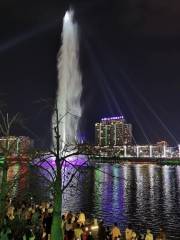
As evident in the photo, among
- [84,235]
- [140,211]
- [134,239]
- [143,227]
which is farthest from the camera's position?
[140,211]

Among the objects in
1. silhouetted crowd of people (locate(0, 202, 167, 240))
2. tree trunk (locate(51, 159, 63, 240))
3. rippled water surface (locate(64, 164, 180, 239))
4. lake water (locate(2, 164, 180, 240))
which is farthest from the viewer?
rippled water surface (locate(64, 164, 180, 239))

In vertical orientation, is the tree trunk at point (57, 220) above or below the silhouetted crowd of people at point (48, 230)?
above

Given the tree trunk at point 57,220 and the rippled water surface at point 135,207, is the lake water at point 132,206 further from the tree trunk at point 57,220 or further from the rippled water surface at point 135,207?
the tree trunk at point 57,220

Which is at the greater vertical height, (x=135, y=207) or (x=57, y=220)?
(x=57, y=220)

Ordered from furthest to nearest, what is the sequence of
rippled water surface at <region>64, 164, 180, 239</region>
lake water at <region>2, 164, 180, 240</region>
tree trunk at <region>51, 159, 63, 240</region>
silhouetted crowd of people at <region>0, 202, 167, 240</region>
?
rippled water surface at <region>64, 164, 180, 239</region> → lake water at <region>2, 164, 180, 240</region> → silhouetted crowd of people at <region>0, 202, 167, 240</region> → tree trunk at <region>51, 159, 63, 240</region>

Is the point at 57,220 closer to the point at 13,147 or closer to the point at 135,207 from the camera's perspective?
the point at 13,147

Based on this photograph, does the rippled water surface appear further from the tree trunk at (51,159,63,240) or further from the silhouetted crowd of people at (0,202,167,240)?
the tree trunk at (51,159,63,240)

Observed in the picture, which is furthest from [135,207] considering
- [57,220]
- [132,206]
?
[57,220]

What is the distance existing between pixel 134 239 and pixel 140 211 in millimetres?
21584

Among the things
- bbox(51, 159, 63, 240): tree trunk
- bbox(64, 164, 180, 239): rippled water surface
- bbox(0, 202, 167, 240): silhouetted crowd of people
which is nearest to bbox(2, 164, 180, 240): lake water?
bbox(64, 164, 180, 239): rippled water surface

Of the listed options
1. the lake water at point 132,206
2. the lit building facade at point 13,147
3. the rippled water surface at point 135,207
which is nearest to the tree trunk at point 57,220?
the lit building facade at point 13,147

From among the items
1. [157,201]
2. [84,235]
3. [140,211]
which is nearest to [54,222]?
[84,235]

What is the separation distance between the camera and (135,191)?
62875 millimetres

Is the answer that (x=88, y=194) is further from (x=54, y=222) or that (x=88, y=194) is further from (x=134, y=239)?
(x=54, y=222)
